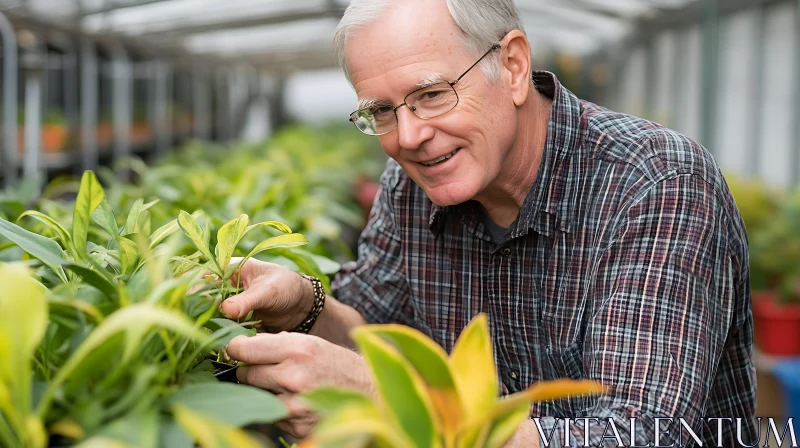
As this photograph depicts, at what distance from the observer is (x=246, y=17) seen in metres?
7.66

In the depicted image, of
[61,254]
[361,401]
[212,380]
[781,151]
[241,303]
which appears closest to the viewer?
[361,401]

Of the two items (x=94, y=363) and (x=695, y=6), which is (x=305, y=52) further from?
(x=94, y=363)

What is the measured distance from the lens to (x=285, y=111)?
66.4ft

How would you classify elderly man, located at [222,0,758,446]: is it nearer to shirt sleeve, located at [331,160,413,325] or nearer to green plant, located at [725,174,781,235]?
shirt sleeve, located at [331,160,413,325]

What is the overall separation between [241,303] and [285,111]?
1931 cm

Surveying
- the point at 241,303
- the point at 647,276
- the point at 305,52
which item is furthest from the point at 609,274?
the point at 305,52

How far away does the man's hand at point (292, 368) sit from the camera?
1.11 metres

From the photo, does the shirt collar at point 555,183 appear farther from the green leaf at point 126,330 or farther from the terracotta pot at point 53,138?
the terracotta pot at point 53,138

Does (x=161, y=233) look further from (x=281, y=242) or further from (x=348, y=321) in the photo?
(x=348, y=321)

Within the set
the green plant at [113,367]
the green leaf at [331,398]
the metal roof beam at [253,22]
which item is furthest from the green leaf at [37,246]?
Answer: the metal roof beam at [253,22]

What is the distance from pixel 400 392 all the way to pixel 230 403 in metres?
0.19

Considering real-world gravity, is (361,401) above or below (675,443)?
above

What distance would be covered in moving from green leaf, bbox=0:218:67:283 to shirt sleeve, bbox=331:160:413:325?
98cm

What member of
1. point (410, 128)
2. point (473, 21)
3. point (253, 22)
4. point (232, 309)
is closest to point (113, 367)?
point (232, 309)
